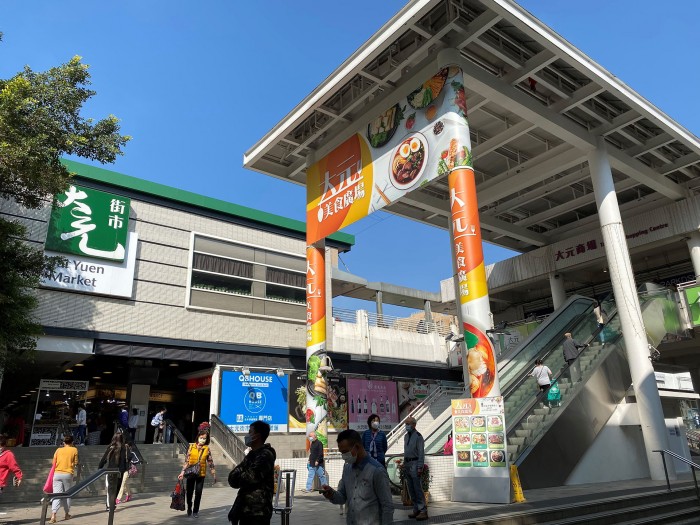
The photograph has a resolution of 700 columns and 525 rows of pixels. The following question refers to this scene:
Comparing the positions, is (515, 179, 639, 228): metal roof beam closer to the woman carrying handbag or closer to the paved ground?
the paved ground

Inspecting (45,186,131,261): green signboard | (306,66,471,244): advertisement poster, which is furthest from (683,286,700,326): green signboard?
(45,186,131,261): green signboard

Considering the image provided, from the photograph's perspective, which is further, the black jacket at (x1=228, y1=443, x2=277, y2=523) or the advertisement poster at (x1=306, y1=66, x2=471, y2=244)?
the advertisement poster at (x1=306, y1=66, x2=471, y2=244)

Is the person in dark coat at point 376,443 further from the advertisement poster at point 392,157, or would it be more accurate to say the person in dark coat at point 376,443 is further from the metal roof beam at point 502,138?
the metal roof beam at point 502,138

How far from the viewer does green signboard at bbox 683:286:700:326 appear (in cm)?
1535

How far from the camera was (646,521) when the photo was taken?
24.3 feet

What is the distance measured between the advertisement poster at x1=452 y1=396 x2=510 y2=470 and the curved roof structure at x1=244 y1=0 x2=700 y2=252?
24.4 ft

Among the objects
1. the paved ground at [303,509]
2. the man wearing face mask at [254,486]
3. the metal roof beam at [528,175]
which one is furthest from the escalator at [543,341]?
the man wearing face mask at [254,486]

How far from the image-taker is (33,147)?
9016 mm

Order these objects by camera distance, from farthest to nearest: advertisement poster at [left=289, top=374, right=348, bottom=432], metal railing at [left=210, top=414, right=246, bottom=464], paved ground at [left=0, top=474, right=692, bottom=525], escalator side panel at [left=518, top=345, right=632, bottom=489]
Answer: advertisement poster at [left=289, top=374, right=348, bottom=432] → metal railing at [left=210, top=414, right=246, bottom=464] → escalator side panel at [left=518, top=345, right=632, bottom=489] → paved ground at [left=0, top=474, right=692, bottom=525]

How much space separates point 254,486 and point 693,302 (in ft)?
52.4

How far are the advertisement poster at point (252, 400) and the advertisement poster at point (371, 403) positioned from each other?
2.83 m

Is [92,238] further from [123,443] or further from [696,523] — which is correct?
[696,523]

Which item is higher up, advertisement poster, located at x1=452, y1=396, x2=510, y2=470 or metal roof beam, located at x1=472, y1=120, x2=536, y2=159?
metal roof beam, located at x1=472, y1=120, x2=536, y2=159

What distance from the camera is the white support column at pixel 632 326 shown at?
1123cm
